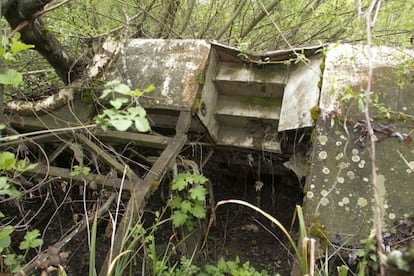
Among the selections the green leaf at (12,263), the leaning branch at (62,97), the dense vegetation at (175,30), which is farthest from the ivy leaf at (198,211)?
the leaning branch at (62,97)

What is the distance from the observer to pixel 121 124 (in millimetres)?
1444

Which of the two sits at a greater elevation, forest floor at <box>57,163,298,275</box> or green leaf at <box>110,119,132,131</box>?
green leaf at <box>110,119,132,131</box>

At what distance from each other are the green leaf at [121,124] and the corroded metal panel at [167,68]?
2092mm

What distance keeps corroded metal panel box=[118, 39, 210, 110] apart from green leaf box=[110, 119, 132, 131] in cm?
209

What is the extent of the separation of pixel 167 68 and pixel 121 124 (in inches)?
94.4

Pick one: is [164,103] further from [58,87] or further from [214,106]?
[58,87]

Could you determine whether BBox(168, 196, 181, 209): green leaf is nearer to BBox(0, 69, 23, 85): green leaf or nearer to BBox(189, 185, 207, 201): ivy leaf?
BBox(189, 185, 207, 201): ivy leaf

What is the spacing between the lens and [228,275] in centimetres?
385

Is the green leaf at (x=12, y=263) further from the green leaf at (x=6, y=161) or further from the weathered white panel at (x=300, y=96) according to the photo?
the weathered white panel at (x=300, y=96)

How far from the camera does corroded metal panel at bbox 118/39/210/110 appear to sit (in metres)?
3.61

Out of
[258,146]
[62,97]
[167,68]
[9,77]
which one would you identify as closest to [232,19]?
[167,68]

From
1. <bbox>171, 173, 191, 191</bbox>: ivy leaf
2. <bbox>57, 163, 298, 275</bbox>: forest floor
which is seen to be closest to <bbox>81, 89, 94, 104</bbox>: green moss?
<bbox>171, 173, 191, 191</bbox>: ivy leaf

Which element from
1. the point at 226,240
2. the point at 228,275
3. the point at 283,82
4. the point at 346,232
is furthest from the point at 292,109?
the point at 226,240

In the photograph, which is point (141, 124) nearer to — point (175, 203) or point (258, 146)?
point (175, 203)
